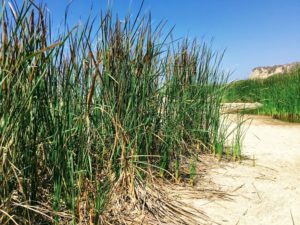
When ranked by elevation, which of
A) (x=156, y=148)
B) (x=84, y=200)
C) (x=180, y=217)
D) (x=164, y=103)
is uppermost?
(x=164, y=103)

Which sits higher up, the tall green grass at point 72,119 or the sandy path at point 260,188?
the tall green grass at point 72,119

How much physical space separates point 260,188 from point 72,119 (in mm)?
1599

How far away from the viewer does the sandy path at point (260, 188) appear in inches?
81.7

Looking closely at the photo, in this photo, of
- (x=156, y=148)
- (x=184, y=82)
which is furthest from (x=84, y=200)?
(x=184, y=82)

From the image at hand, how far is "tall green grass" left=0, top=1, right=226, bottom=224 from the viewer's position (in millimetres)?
1370

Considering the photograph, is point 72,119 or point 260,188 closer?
point 72,119

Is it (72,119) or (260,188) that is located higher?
(72,119)

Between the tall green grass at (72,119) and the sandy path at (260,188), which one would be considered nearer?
the tall green grass at (72,119)

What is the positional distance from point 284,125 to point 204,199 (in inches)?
169

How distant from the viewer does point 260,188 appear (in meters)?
2.55

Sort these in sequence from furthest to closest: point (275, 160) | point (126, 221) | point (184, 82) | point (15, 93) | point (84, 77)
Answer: point (275, 160) < point (184, 82) < point (84, 77) < point (126, 221) < point (15, 93)

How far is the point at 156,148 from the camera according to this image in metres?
2.46

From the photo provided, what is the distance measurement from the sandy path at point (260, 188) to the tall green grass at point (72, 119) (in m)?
0.42

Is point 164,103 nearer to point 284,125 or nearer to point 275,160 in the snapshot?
point 275,160
